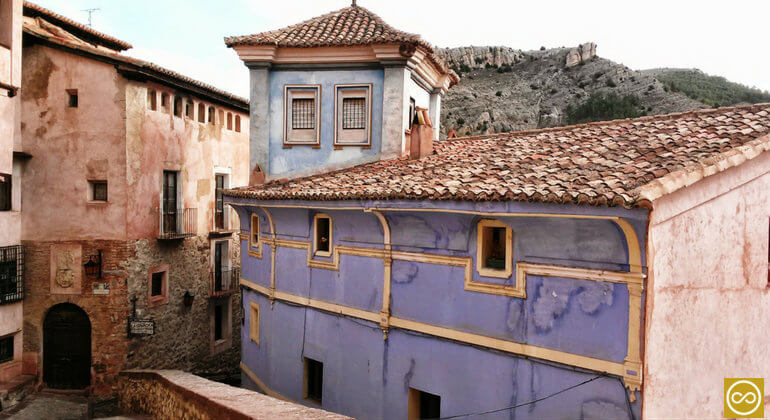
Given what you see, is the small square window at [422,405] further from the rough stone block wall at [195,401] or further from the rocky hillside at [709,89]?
the rocky hillside at [709,89]

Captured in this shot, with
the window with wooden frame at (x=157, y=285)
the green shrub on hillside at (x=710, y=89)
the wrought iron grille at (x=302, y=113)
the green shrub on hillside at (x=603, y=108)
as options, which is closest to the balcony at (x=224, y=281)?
the window with wooden frame at (x=157, y=285)

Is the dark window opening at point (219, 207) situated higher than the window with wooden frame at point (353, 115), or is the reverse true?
the window with wooden frame at point (353, 115)

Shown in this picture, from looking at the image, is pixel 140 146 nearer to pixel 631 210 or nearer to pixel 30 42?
pixel 30 42

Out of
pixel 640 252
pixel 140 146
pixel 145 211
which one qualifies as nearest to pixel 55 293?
pixel 145 211

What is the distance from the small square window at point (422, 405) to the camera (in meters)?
9.77

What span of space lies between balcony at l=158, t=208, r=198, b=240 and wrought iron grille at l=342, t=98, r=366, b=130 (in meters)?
7.73

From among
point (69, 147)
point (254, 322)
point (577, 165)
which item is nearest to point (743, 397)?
point (577, 165)

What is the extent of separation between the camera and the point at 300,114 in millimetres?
14797

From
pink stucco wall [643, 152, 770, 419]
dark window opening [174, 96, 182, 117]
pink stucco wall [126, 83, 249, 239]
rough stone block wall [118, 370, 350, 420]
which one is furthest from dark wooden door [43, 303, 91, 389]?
pink stucco wall [643, 152, 770, 419]

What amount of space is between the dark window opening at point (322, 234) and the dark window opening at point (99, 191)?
348 inches

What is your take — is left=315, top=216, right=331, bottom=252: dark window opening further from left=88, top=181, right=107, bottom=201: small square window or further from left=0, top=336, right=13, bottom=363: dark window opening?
left=0, top=336, right=13, bottom=363: dark window opening

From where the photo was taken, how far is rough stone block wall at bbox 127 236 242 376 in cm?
1745

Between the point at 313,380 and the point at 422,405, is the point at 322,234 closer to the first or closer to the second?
the point at 313,380

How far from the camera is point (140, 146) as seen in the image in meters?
17.4
